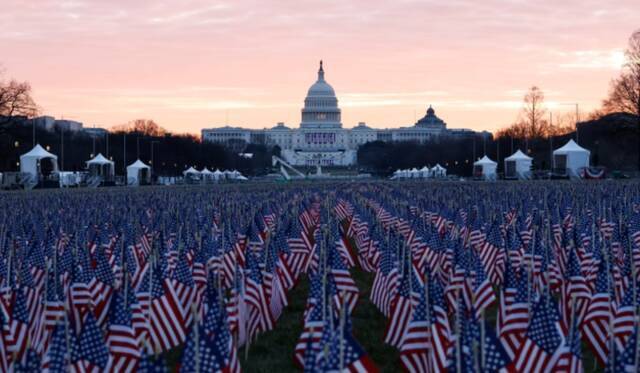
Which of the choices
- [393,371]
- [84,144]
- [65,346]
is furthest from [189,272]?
[84,144]

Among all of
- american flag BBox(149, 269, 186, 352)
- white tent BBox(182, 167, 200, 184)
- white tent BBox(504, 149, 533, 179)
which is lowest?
american flag BBox(149, 269, 186, 352)

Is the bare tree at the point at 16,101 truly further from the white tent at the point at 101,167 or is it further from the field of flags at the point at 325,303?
the field of flags at the point at 325,303

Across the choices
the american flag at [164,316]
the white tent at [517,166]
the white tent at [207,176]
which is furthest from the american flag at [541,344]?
the white tent at [207,176]

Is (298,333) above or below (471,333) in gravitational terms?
below

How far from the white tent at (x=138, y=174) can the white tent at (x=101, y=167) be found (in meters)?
1.51

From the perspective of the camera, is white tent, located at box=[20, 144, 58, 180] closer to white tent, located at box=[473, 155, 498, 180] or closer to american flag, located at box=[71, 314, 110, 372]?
white tent, located at box=[473, 155, 498, 180]

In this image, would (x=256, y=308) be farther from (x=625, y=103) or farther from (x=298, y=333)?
(x=625, y=103)

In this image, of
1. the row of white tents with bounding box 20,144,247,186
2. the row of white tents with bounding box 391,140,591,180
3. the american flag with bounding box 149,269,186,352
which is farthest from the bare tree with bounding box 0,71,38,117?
the american flag with bounding box 149,269,186,352

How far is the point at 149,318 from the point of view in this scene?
12.1 metres

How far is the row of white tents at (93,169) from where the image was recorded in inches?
3211

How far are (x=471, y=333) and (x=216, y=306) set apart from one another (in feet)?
8.31

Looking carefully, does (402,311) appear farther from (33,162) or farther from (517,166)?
(517,166)

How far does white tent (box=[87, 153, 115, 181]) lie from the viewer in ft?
305

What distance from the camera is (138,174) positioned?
316 ft
